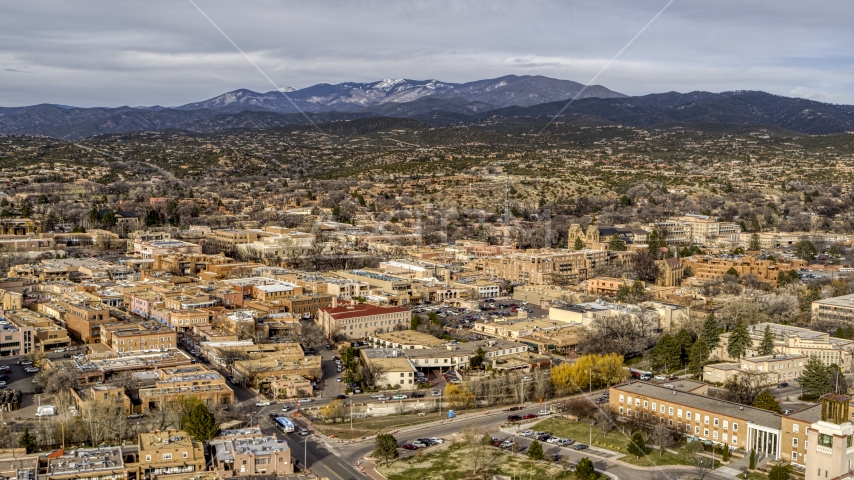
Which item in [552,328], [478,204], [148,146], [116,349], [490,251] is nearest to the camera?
[116,349]

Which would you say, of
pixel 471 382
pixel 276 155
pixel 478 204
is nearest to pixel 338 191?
pixel 478 204

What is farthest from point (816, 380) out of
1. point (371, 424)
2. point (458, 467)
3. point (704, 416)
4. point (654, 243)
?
point (654, 243)

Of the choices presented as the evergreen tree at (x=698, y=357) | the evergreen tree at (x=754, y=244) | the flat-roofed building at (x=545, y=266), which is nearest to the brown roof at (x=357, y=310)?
the evergreen tree at (x=698, y=357)

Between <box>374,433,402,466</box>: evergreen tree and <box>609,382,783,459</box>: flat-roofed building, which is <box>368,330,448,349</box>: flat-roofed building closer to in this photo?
<box>609,382,783,459</box>: flat-roofed building

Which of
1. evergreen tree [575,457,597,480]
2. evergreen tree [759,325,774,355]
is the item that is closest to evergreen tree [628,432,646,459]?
evergreen tree [575,457,597,480]

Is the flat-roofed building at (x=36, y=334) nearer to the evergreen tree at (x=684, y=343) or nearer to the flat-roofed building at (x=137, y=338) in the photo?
the flat-roofed building at (x=137, y=338)

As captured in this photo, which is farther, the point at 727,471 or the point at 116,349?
the point at 116,349

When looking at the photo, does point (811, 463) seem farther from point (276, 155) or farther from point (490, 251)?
point (276, 155)
